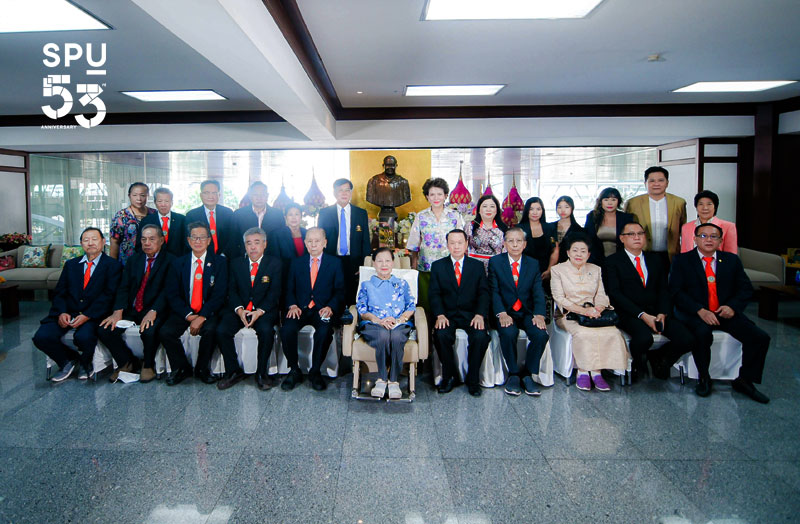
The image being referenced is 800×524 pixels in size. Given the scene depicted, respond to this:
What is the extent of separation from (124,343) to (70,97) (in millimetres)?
3861

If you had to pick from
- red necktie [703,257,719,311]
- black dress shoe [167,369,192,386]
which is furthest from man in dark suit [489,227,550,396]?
black dress shoe [167,369,192,386]

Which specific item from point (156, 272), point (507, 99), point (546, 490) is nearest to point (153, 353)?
point (156, 272)

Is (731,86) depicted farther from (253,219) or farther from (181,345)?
(181,345)

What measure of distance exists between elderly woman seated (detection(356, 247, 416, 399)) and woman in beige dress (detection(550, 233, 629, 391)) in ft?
4.07

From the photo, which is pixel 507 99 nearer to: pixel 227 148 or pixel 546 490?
pixel 227 148

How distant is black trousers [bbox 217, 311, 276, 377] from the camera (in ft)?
11.4

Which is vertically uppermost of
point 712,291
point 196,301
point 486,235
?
point 486,235

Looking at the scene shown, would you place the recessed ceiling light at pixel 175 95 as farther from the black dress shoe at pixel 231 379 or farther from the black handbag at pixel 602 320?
the black handbag at pixel 602 320

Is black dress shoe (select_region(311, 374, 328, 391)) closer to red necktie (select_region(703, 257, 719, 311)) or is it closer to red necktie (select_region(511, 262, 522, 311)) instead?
red necktie (select_region(511, 262, 522, 311))

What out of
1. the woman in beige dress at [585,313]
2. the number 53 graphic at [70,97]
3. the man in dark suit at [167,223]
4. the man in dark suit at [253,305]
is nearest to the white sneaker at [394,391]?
the man in dark suit at [253,305]

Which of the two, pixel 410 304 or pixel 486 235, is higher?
pixel 486 235

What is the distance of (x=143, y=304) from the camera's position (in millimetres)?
3725

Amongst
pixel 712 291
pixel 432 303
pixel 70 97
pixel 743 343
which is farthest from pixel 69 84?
pixel 743 343

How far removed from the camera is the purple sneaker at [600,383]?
3359 millimetres
